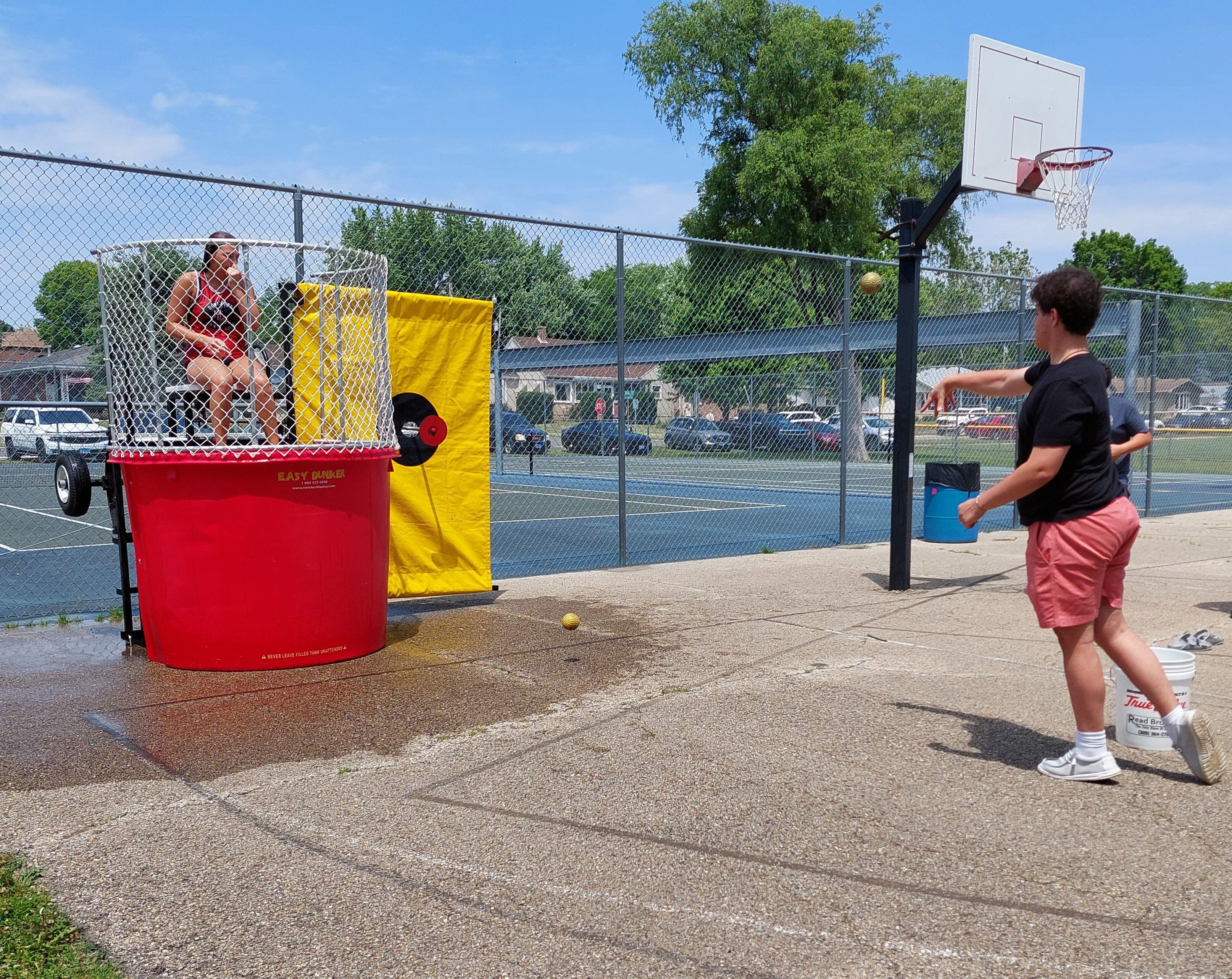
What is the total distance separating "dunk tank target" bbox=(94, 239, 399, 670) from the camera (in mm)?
5613

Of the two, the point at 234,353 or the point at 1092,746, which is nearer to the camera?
the point at 1092,746

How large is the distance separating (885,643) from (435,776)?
3427mm

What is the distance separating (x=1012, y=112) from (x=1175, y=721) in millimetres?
6481

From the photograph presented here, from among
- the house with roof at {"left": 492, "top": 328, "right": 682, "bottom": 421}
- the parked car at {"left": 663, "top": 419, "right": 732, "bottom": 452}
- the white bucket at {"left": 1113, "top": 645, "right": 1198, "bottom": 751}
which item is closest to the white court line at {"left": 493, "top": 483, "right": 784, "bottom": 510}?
the parked car at {"left": 663, "top": 419, "right": 732, "bottom": 452}

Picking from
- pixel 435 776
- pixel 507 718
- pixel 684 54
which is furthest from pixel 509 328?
pixel 684 54

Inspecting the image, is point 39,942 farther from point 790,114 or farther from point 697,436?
point 790,114

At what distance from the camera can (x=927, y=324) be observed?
16.8 metres

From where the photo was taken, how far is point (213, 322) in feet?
19.2

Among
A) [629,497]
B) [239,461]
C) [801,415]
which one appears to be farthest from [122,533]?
[629,497]

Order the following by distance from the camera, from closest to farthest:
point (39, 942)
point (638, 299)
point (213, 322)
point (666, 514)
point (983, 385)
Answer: point (39, 942), point (983, 385), point (213, 322), point (638, 299), point (666, 514)

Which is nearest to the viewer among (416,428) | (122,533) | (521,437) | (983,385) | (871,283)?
(983,385)

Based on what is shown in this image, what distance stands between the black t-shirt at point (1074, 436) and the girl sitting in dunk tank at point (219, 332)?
153 inches

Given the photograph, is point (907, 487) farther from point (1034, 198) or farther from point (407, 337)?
point (407, 337)

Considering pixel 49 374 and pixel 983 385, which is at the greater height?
pixel 49 374
